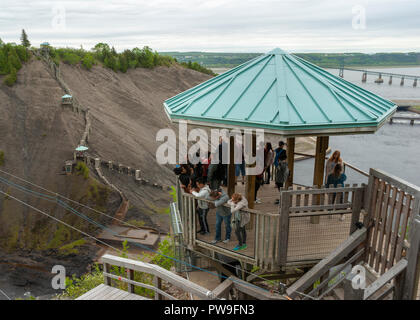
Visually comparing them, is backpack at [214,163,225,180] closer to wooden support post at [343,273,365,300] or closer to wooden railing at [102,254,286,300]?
wooden railing at [102,254,286,300]

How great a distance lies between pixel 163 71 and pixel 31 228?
51901mm

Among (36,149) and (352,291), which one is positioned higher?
(352,291)

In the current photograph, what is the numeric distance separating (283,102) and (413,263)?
369 centimetres

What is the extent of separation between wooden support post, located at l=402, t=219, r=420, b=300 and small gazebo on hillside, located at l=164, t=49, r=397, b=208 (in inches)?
84.8

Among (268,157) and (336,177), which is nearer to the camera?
(336,177)

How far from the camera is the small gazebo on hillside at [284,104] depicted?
22.2 feet

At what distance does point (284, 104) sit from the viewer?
7.04m

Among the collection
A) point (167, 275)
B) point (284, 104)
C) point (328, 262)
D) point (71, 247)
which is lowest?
point (71, 247)

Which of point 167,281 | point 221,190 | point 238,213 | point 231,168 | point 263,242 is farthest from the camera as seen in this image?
point 231,168

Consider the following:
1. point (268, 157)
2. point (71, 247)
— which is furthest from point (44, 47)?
point (268, 157)

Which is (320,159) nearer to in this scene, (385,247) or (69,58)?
(385,247)

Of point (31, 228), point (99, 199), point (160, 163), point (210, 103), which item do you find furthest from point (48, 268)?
point (210, 103)

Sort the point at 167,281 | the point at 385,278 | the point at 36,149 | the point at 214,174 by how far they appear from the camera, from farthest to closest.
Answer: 1. the point at 36,149
2. the point at 214,174
3. the point at 167,281
4. the point at 385,278

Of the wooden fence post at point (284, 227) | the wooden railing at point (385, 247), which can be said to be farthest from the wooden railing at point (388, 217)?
the wooden fence post at point (284, 227)
